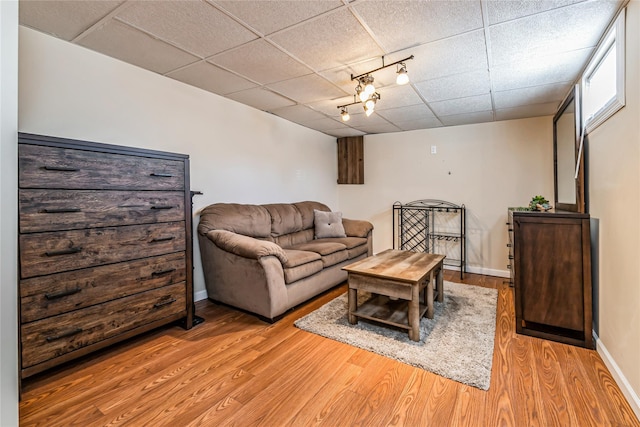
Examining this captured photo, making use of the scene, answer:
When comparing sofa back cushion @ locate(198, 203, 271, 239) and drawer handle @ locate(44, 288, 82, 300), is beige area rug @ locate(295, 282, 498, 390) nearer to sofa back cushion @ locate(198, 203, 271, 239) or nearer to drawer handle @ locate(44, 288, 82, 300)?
sofa back cushion @ locate(198, 203, 271, 239)

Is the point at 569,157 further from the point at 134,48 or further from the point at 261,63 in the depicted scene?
the point at 134,48

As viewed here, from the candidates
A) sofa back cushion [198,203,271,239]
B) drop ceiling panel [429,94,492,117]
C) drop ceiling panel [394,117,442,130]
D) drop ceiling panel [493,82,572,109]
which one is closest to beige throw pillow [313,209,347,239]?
sofa back cushion [198,203,271,239]

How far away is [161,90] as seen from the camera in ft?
9.05

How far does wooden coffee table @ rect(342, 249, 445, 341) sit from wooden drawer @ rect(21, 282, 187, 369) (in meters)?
1.45

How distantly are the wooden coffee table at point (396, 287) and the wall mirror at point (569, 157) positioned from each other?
1252 millimetres

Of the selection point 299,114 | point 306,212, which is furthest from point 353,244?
point 299,114

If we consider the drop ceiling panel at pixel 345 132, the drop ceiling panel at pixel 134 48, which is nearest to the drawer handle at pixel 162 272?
the drop ceiling panel at pixel 134 48

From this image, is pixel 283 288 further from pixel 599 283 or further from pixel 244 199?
pixel 599 283

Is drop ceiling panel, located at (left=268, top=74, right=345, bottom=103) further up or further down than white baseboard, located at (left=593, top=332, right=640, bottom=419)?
further up

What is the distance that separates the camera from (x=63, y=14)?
1827 mm

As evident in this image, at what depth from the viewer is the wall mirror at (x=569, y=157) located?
2422mm

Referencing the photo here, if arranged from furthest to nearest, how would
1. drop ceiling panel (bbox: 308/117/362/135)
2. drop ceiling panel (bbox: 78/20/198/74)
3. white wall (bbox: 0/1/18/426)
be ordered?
drop ceiling panel (bbox: 308/117/362/135)
drop ceiling panel (bbox: 78/20/198/74)
white wall (bbox: 0/1/18/426)

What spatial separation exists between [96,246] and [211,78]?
176 centimetres

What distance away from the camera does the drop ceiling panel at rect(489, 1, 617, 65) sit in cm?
173
